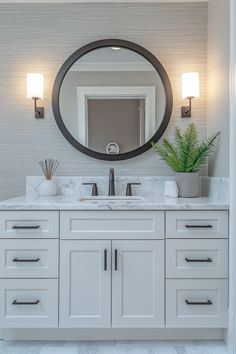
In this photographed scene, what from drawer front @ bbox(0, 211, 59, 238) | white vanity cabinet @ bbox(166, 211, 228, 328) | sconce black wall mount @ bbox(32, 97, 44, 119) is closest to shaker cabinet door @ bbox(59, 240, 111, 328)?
drawer front @ bbox(0, 211, 59, 238)

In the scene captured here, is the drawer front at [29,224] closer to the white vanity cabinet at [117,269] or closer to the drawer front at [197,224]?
the white vanity cabinet at [117,269]

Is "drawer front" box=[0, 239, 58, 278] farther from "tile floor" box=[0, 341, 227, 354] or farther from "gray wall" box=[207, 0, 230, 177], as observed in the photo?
"gray wall" box=[207, 0, 230, 177]

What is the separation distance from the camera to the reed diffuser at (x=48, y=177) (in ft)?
7.01

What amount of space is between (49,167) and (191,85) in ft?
3.79

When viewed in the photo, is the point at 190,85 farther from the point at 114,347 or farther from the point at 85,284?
the point at 114,347

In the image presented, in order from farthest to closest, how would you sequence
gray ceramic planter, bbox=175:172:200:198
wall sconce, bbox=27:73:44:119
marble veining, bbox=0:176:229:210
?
wall sconce, bbox=27:73:44:119 < gray ceramic planter, bbox=175:172:200:198 < marble veining, bbox=0:176:229:210

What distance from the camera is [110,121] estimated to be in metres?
2.27

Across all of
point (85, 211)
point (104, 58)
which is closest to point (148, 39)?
point (104, 58)

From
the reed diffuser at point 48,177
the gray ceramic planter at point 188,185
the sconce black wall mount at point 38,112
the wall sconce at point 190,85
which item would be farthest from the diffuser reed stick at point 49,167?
the wall sconce at point 190,85

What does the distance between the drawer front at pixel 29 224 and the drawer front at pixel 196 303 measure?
0.71m

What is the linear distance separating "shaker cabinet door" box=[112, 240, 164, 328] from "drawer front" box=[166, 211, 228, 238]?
0.38 ft

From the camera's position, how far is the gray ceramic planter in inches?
80.5

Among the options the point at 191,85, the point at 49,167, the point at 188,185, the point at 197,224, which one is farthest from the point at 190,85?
the point at 49,167

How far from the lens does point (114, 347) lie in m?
1.76
